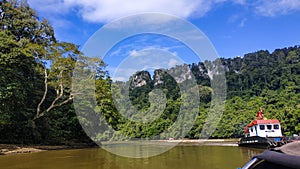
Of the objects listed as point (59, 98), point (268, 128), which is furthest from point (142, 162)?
point (59, 98)

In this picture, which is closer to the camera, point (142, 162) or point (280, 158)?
point (280, 158)

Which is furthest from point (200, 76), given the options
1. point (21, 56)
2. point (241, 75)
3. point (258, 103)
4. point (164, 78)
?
point (241, 75)

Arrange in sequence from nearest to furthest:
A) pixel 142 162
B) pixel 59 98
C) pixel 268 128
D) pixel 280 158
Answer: pixel 280 158, pixel 142 162, pixel 268 128, pixel 59 98

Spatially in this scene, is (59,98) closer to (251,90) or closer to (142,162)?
(142,162)

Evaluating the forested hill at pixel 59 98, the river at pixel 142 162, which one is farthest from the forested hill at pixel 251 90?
the river at pixel 142 162

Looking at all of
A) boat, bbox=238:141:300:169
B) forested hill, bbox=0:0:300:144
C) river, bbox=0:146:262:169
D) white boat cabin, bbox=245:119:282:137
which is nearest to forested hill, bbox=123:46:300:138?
forested hill, bbox=0:0:300:144

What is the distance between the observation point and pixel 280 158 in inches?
59.3

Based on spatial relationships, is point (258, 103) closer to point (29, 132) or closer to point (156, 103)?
point (156, 103)

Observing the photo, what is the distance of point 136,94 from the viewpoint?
12109 mm

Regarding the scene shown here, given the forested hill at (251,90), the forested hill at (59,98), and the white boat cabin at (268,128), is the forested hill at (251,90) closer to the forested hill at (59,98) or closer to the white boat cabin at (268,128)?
the forested hill at (59,98)

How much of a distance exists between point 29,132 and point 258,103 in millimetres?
20854

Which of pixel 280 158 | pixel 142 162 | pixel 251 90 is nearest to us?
pixel 280 158

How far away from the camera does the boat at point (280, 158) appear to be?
1.42 m

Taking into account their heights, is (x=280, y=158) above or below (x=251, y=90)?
below
